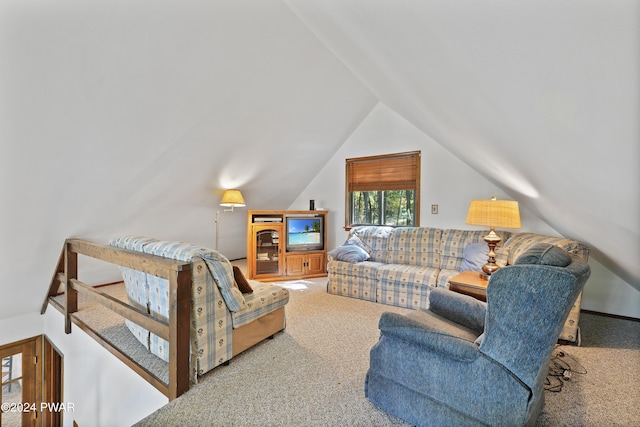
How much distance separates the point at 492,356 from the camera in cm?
129

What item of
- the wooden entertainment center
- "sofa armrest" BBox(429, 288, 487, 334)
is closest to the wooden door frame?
the wooden entertainment center

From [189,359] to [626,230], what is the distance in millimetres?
2660

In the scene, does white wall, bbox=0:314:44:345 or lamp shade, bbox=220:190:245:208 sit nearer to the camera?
white wall, bbox=0:314:44:345

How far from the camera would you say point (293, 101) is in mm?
3656

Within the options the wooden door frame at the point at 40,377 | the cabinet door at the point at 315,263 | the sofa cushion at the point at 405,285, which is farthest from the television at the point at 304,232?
the wooden door frame at the point at 40,377

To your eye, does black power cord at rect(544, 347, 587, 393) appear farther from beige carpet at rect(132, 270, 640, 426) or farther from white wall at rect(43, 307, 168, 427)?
white wall at rect(43, 307, 168, 427)

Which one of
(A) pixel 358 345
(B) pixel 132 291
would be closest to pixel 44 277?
(B) pixel 132 291

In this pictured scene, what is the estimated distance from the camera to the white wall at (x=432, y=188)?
3166 mm

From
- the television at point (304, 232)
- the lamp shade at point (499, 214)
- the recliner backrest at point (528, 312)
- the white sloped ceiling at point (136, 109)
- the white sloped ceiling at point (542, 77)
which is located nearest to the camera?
the white sloped ceiling at point (542, 77)

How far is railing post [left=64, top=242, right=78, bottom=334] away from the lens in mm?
2881

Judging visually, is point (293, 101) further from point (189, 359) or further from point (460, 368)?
point (460, 368)

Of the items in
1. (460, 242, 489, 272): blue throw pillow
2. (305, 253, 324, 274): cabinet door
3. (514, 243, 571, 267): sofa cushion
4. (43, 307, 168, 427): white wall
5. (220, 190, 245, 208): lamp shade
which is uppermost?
(220, 190, 245, 208): lamp shade

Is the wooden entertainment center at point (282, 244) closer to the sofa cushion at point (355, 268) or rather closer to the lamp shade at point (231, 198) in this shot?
the lamp shade at point (231, 198)

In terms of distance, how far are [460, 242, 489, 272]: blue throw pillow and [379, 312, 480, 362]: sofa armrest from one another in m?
1.97
